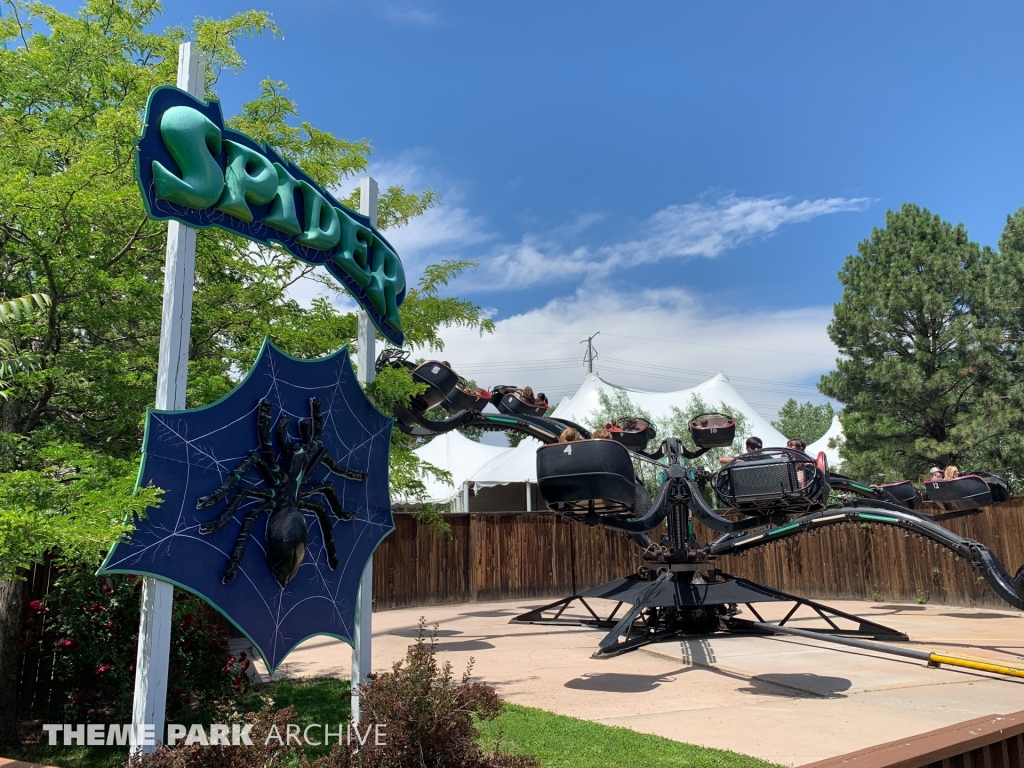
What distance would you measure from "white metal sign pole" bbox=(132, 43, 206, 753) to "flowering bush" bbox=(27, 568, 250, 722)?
1481 mm

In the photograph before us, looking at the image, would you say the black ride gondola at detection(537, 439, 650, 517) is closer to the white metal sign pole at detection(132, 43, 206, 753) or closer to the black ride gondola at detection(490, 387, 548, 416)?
the white metal sign pole at detection(132, 43, 206, 753)

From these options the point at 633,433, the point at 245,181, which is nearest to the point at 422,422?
the point at 633,433

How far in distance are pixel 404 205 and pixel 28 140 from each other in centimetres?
544

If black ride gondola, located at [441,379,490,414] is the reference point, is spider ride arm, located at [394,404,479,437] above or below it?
below

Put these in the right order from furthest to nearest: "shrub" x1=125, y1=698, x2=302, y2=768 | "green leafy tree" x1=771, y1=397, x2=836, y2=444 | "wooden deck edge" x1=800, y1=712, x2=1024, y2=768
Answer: "green leafy tree" x1=771, y1=397, x2=836, y2=444 < "shrub" x1=125, y1=698, x2=302, y2=768 < "wooden deck edge" x1=800, y1=712, x2=1024, y2=768

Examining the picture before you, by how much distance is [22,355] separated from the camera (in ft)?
13.4

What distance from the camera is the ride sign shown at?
4.10m

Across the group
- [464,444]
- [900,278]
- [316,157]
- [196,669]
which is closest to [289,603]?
[196,669]

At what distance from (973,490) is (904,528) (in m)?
2.77

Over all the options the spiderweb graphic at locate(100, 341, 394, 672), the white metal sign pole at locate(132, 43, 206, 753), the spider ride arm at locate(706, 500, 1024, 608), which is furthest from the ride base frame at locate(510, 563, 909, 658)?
the white metal sign pole at locate(132, 43, 206, 753)

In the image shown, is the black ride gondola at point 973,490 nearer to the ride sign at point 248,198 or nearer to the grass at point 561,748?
the grass at point 561,748

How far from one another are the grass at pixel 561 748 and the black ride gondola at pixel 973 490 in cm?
1000

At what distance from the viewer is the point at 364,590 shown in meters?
5.22

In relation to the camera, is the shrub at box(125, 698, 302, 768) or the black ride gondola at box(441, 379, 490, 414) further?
the black ride gondola at box(441, 379, 490, 414)
